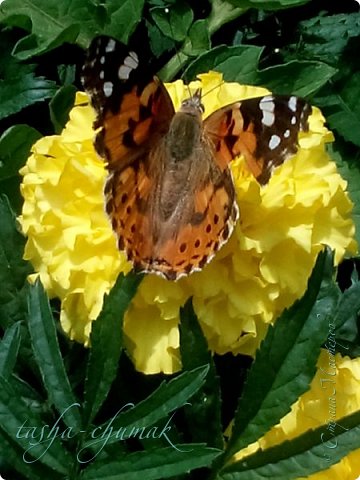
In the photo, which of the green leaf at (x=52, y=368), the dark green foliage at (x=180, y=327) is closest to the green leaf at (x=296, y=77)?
the dark green foliage at (x=180, y=327)

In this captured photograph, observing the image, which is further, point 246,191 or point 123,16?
point 123,16

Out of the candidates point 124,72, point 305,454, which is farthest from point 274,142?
point 305,454

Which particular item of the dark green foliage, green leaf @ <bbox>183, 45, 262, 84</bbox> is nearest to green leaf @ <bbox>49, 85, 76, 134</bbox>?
the dark green foliage

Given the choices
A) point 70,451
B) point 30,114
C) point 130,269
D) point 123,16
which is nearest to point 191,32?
point 123,16

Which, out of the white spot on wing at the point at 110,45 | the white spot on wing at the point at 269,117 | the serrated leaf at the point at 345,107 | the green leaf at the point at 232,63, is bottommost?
the serrated leaf at the point at 345,107

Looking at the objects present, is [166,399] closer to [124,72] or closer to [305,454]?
[305,454]

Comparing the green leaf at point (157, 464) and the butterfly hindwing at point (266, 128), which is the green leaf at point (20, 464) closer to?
the green leaf at point (157, 464)

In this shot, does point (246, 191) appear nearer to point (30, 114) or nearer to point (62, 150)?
point (62, 150)
